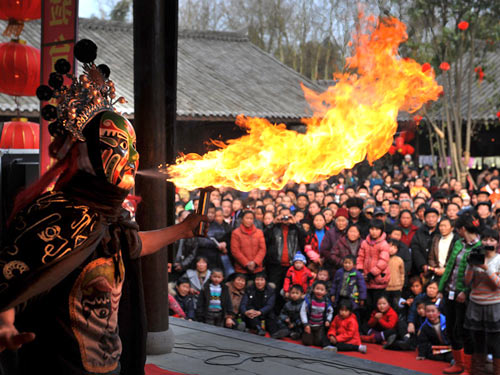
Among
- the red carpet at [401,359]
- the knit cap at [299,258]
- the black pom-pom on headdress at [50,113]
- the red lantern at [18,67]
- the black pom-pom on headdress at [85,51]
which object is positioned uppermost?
the red lantern at [18,67]

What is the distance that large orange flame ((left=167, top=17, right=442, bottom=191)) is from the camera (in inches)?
133

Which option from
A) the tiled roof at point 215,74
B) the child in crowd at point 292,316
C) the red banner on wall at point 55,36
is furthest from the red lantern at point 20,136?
the tiled roof at point 215,74

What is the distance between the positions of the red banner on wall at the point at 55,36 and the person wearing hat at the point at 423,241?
4.06 m

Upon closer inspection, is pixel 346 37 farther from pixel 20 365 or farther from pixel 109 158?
pixel 20 365

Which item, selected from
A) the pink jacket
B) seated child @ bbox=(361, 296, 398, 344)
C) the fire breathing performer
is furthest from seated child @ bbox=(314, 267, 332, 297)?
the fire breathing performer

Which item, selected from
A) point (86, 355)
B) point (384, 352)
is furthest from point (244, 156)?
point (384, 352)

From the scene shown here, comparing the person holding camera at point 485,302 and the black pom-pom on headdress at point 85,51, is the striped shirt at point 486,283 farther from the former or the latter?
the black pom-pom on headdress at point 85,51

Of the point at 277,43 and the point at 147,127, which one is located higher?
the point at 277,43

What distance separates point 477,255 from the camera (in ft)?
17.3

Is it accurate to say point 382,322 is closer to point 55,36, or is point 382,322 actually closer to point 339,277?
point 339,277

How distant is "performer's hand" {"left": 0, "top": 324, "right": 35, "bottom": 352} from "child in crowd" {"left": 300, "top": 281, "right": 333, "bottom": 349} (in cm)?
491

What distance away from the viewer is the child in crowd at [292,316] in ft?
23.3

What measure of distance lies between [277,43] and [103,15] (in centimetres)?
694

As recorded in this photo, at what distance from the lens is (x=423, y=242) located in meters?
7.04
